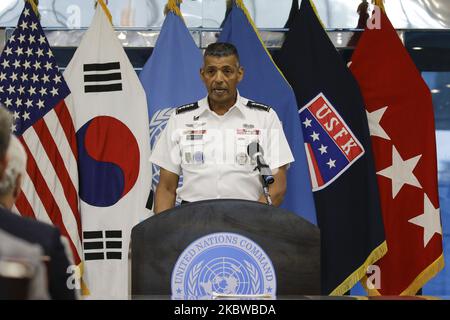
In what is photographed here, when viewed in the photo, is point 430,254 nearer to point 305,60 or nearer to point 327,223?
point 327,223

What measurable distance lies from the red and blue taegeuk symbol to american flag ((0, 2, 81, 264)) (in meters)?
0.08

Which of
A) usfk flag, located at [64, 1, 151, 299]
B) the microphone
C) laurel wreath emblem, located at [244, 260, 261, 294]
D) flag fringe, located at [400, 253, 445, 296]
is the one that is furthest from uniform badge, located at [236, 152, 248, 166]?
laurel wreath emblem, located at [244, 260, 261, 294]

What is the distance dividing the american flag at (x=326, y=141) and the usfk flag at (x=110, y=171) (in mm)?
858

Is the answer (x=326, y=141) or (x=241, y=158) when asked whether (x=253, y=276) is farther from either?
(x=326, y=141)

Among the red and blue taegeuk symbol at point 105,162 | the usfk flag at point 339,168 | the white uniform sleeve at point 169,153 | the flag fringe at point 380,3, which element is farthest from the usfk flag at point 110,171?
the flag fringe at point 380,3

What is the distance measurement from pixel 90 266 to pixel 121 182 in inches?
18.2

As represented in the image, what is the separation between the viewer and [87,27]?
17.6ft

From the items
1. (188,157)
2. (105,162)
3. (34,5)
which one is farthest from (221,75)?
(34,5)

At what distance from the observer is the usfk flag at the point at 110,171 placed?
16.2ft

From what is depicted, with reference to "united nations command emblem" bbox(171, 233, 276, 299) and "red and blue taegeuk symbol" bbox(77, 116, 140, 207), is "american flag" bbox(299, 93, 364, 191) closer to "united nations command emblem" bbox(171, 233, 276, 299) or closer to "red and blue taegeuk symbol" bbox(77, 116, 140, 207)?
"red and blue taegeuk symbol" bbox(77, 116, 140, 207)

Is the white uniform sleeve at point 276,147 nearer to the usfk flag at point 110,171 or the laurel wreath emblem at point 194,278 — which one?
the usfk flag at point 110,171

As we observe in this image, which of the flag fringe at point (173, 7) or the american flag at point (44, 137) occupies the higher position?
the flag fringe at point (173, 7)

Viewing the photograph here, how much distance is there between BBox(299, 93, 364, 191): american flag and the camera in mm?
5043
